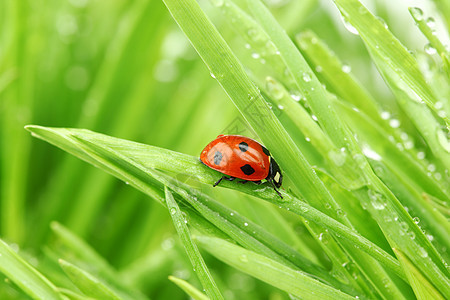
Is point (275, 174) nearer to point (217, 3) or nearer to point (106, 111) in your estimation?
point (217, 3)

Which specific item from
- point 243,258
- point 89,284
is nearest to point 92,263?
point 89,284

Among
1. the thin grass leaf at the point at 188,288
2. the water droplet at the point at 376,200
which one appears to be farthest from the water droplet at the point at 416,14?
the thin grass leaf at the point at 188,288

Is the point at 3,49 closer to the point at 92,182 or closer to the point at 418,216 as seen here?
the point at 92,182

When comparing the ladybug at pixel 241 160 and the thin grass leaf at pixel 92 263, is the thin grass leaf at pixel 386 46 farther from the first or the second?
the thin grass leaf at pixel 92 263

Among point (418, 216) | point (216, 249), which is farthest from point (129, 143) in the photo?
point (418, 216)

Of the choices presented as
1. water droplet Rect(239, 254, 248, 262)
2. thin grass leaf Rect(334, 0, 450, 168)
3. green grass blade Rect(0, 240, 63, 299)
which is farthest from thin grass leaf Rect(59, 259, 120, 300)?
thin grass leaf Rect(334, 0, 450, 168)

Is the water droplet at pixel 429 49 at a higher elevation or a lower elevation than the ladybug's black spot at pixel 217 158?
higher
